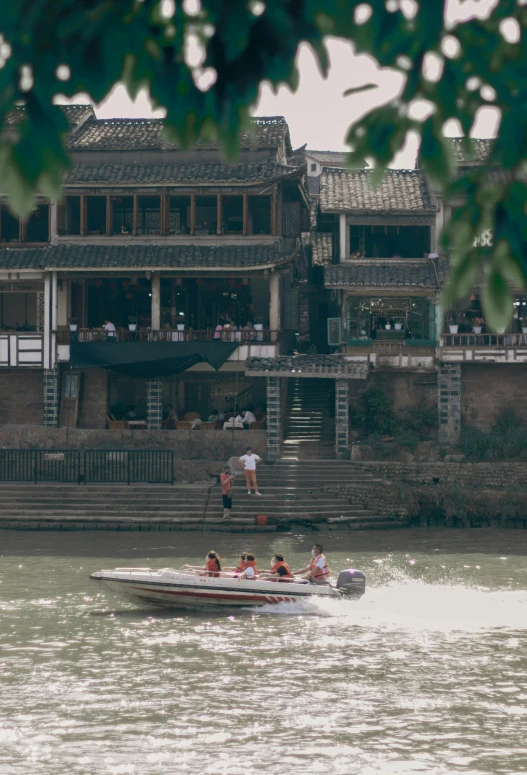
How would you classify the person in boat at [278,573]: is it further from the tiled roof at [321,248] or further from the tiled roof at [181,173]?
the tiled roof at [321,248]

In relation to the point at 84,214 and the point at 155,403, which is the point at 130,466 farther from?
the point at 84,214

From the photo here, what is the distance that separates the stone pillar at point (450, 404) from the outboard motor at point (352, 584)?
16.0 meters

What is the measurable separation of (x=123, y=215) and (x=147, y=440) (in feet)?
28.2

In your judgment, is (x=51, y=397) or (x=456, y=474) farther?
(x=51, y=397)

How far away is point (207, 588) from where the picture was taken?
72.6 feet

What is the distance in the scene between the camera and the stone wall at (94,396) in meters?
39.3

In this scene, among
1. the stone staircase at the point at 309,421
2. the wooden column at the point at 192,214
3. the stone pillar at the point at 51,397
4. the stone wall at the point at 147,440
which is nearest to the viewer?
the stone wall at the point at 147,440

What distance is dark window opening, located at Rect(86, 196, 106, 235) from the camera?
130ft

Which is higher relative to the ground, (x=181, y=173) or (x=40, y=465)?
(x=181, y=173)

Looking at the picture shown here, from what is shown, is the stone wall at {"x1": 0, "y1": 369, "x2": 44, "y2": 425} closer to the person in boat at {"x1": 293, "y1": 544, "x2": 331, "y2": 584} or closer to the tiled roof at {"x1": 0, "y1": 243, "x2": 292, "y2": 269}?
A: the tiled roof at {"x1": 0, "y1": 243, "x2": 292, "y2": 269}

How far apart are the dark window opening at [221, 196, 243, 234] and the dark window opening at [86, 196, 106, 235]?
4.03 metres

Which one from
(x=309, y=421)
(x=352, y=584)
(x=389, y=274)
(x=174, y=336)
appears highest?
(x=389, y=274)

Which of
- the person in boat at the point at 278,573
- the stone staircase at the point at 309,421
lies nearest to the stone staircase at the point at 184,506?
the stone staircase at the point at 309,421

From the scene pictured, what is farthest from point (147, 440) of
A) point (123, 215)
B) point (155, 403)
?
point (123, 215)
